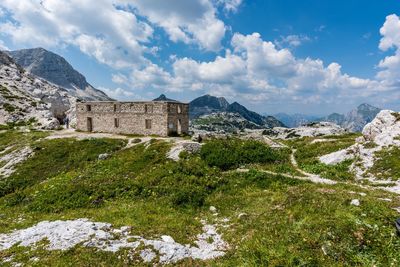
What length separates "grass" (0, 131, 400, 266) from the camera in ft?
37.3

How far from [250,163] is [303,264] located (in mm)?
20328

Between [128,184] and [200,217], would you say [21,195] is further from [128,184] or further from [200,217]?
[200,217]

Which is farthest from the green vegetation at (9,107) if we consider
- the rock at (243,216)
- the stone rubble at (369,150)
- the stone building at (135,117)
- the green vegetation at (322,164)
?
the rock at (243,216)

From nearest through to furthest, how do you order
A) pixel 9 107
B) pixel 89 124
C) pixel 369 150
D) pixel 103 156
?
pixel 369 150, pixel 103 156, pixel 89 124, pixel 9 107

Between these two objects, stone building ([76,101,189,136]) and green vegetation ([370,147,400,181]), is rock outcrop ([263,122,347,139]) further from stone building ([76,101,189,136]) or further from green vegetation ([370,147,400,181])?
green vegetation ([370,147,400,181])

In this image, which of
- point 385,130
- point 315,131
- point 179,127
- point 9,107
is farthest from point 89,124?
point 315,131

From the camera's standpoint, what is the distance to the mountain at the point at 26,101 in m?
71.7

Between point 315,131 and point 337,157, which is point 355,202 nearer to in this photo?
point 337,157

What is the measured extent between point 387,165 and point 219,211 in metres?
18.9

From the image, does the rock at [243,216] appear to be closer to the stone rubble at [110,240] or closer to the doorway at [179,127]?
the stone rubble at [110,240]

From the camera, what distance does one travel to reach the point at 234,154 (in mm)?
31266

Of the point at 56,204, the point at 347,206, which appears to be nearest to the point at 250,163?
the point at 347,206

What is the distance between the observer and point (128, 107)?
5109 cm

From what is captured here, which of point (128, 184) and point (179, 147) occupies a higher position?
point (179, 147)
